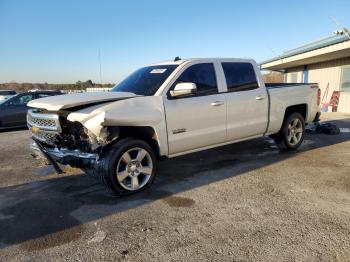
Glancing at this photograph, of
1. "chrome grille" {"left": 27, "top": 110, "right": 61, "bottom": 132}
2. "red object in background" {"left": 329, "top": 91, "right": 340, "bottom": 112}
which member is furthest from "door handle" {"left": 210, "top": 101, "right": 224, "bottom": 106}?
"red object in background" {"left": 329, "top": 91, "right": 340, "bottom": 112}

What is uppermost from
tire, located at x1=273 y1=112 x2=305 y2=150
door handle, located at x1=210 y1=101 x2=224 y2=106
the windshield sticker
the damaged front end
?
the windshield sticker

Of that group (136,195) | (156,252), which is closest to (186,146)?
(136,195)

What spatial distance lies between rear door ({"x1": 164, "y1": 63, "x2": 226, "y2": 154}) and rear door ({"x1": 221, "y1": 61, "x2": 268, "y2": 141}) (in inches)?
8.8

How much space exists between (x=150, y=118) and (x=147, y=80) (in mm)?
1003

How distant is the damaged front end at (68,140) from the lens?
438 cm

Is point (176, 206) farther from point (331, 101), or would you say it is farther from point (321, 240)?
point (331, 101)

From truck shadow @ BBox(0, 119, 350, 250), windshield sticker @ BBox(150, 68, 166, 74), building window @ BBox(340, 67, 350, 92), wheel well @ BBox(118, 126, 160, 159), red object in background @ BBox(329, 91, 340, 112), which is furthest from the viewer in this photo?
red object in background @ BBox(329, 91, 340, 112)

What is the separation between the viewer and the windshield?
5.07 metres

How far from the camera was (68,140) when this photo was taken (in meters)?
4.62

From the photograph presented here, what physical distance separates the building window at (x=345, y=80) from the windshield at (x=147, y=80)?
1348 cm

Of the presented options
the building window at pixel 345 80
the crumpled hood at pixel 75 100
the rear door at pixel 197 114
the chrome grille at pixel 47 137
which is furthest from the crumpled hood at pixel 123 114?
the building window at pixel 345 80

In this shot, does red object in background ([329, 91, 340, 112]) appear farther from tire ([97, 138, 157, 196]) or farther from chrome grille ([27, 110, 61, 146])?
chrome grille ([27, 110, 61, 146])

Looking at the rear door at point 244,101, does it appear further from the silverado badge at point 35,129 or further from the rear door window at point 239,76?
the silverado badge at point 35,129

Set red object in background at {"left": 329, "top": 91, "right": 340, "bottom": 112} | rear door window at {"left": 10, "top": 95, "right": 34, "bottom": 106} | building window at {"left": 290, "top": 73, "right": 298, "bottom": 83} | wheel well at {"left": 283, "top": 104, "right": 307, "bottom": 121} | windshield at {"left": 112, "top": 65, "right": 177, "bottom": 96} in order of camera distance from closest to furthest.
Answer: windshield at {"left": 112, "top": 65, "right": 177, "bottom": 96}, wheel well at {"left": 283, "top": 104, "right": 307, "bottom": 121}, rear door window at {"left": 10, "top": 95, "right": 34, "bottom": 106}, red object in background at {"left": 329, "top": 91, "right": 340, "bottom": 112}, building window at {"left": 290, "top": 73, "right": 298, "bottom": 83}
